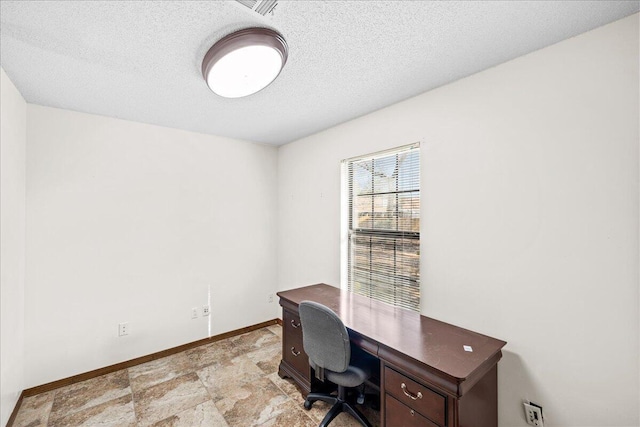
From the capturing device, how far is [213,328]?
130 inches

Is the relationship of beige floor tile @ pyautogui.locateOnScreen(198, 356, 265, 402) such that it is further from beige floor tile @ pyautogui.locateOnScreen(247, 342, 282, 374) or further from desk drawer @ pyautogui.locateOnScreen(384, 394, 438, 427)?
desk drawer @ pyautogui.locateOnScreen(384, 394, 438, 427)

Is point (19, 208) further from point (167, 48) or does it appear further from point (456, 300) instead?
point (456, 300)

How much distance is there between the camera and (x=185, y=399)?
7.38 ft

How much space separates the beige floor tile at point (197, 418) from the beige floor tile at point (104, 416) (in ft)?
0.85

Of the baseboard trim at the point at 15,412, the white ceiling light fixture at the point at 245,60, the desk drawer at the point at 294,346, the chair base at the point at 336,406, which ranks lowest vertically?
the baseboard trim at the point at 15,412

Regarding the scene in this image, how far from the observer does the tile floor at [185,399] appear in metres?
2.02

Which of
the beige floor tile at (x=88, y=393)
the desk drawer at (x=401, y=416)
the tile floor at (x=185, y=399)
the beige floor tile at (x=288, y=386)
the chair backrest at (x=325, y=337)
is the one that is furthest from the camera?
the beige floor tile at (x=288, y=386)

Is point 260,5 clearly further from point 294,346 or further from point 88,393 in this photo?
point 88,393

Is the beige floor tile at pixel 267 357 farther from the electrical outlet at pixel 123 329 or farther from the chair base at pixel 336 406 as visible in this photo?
the electrical outlet at pixel 123 329

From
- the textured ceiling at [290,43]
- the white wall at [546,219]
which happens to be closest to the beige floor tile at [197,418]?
the white wall at [546,219]

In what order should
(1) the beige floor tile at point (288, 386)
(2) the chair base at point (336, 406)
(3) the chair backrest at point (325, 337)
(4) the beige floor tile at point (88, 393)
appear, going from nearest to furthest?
(3) the chair backrest at point (325, 337)
(2) the chair base at point (336, 406)
(4) the beige floor tile at point (88, 393)
(1) the beige floor tile at point (288, 386)

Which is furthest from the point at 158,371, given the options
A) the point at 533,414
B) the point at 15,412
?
the point at 533,414

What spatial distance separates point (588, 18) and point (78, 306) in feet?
13.5

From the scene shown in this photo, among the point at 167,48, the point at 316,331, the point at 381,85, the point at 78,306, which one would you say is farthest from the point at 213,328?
the point at 381,85
